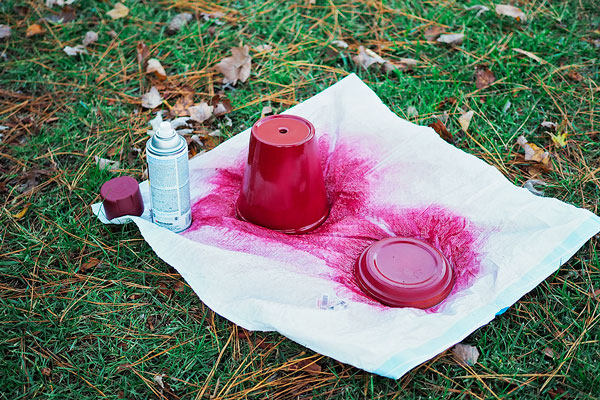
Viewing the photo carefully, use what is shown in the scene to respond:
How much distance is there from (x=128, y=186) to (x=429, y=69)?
5.33 feet

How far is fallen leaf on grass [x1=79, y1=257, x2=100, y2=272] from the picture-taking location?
6.12ft

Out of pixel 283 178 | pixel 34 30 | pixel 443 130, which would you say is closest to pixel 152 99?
pixel 34 30

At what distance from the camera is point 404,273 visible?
1718mm

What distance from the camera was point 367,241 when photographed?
6.29 ft

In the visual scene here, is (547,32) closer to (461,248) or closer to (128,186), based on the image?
(461,248)

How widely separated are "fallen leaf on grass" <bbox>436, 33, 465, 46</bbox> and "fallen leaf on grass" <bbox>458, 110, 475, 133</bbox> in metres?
0.59

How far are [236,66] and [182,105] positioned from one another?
37 centimetres

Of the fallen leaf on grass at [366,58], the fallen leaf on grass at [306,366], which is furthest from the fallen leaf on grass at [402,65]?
the fallen leaf on grass at [306,366]

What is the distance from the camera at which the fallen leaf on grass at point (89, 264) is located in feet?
6.12

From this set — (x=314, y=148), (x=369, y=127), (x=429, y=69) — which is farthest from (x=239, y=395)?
(x=429, y=69)

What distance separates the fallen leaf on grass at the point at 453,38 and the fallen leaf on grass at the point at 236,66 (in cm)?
103

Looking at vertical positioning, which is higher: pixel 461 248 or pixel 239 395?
pixel 461 248

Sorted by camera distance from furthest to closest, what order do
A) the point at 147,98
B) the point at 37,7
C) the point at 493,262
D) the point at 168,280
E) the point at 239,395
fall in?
1. the point at 37,7
2. the point at 147,98
3. the point at 168,280
4. the point at 493,262
5. the point at 239,395

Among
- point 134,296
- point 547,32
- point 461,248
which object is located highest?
point 547,32
